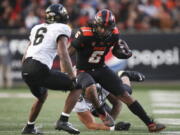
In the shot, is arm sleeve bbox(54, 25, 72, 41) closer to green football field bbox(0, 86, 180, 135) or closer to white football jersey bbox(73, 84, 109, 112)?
green football field bbox(0, 86, 180, 135)

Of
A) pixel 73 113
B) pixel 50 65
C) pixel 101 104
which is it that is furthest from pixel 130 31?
pixel 50 65

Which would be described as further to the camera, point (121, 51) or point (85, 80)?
point (121, 51)

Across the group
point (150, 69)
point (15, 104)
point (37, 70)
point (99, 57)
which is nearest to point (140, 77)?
point (99, 57)

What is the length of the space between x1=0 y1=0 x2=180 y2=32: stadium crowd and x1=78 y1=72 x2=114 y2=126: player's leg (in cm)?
861

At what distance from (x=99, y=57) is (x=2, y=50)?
8.17m

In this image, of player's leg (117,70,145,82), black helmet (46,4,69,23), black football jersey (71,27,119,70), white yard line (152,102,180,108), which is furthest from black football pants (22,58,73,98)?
white yard line (152,102,180,108)

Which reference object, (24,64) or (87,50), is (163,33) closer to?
(87,50)

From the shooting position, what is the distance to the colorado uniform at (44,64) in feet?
23.4

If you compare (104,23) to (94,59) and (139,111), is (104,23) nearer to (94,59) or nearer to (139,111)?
(94,59)

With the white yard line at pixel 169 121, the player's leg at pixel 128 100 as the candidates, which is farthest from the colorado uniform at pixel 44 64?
the white yard line at pixel 169 121

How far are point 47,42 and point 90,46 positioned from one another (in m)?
0.96

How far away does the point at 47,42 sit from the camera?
7.27m

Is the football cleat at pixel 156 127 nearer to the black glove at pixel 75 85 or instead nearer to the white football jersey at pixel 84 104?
the white football jersey at pixel 84 104

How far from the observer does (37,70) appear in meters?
7.15
